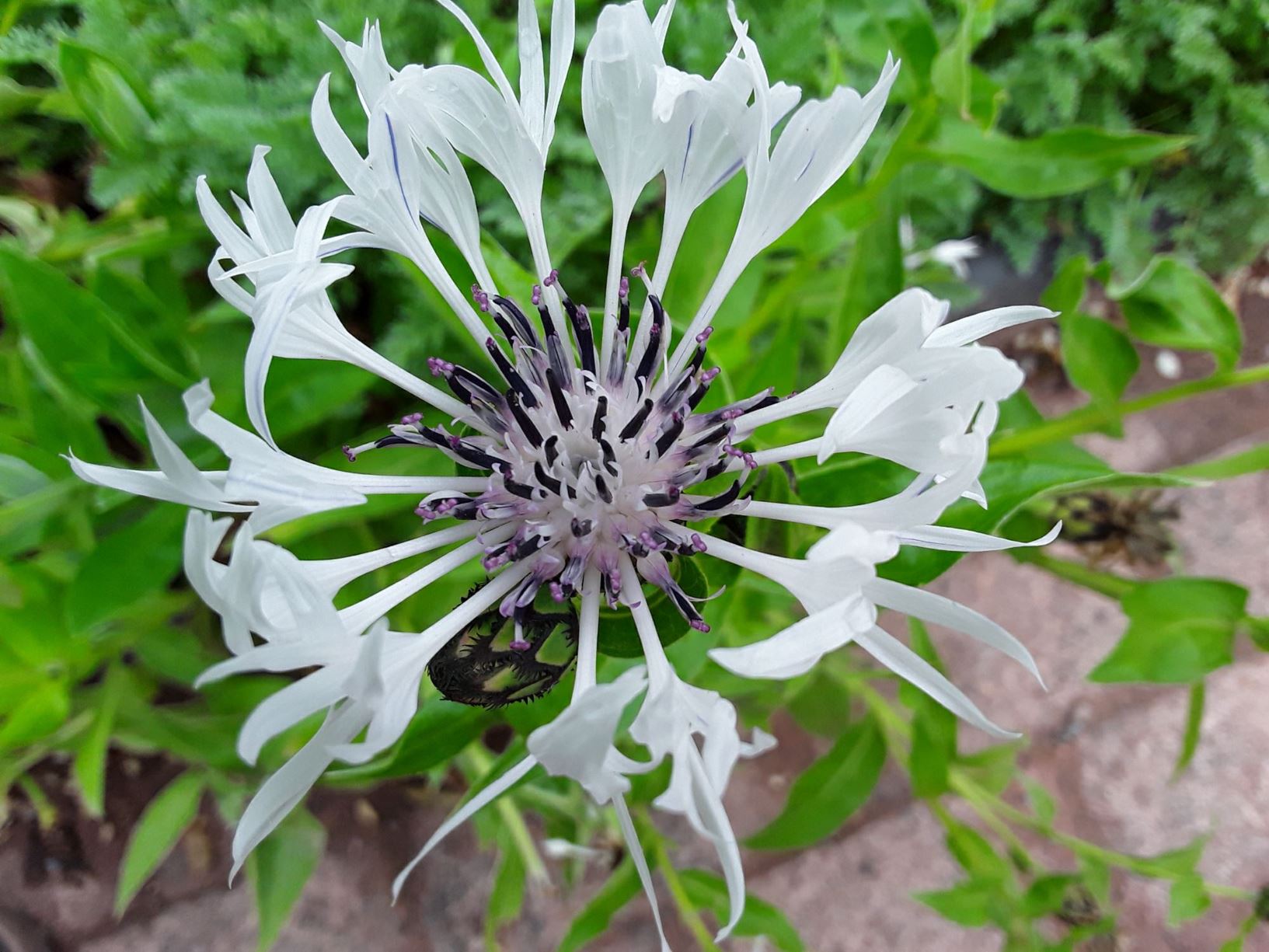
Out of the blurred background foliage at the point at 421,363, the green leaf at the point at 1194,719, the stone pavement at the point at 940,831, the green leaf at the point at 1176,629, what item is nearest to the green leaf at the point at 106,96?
the blurred background foliage at the point at 421,363

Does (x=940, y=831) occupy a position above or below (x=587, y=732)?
below

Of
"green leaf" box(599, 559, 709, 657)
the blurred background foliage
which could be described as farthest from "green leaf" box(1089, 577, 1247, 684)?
"green leaf" box(599, 559, 709, 657)

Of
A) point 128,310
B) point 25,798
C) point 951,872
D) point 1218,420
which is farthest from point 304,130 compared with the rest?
point 1218,420

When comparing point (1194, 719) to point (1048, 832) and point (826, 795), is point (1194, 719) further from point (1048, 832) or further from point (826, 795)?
point (826, 795)

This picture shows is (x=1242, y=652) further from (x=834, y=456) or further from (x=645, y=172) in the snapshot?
(x=645, y=172)

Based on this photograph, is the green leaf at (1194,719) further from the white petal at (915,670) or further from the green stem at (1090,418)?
the white petal at (915,670)

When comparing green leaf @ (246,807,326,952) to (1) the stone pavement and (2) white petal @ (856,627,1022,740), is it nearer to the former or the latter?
(1) the stone pavement

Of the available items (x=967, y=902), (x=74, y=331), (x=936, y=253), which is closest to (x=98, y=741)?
(x=74, y=331)
